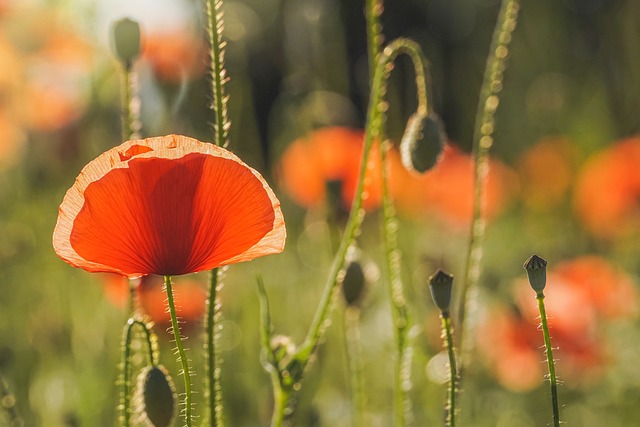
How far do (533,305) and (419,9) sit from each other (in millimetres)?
9935

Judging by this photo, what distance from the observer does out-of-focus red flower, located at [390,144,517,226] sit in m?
3.27

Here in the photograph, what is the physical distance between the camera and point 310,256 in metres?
3.88

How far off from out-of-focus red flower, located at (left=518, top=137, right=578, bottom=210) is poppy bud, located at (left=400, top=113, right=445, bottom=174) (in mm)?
3140

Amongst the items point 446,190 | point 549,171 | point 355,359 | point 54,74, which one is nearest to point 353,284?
point 355,359

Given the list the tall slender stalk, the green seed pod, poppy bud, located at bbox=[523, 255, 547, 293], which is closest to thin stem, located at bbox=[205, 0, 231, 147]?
the tall slender stalk

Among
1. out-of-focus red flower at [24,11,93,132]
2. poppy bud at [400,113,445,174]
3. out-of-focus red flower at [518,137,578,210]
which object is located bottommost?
poppy bud at [400,113,445,174]

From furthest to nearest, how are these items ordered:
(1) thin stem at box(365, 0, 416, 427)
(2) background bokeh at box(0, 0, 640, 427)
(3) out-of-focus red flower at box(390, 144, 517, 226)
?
(3) out-of-focus red flower at box(390, 144, 517, 226)
(2) background bokeh at box(0, 0, 640, 427)
(1) thin stem at box(365, 0, 416, 427)

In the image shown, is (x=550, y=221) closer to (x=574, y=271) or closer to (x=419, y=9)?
(x=574, y=271)

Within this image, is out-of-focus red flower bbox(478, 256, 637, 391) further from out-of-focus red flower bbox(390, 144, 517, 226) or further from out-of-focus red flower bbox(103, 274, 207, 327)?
out-of-focus red flower bbox(103, 274, 207, 327)

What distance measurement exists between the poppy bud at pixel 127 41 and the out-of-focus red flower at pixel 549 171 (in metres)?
3.27

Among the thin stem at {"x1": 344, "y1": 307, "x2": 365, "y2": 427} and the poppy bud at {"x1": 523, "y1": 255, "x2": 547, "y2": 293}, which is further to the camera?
the thin stem at {"x1": 344, "y1": 307, "x2": 365, "y2": 427}

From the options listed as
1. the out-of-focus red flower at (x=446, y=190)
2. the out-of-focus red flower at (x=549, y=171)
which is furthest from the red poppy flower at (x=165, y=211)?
the out-of-focus red flower at (x=549, y=171)

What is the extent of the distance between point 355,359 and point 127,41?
0.61 metres

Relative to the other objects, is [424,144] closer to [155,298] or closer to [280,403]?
[280,403]
